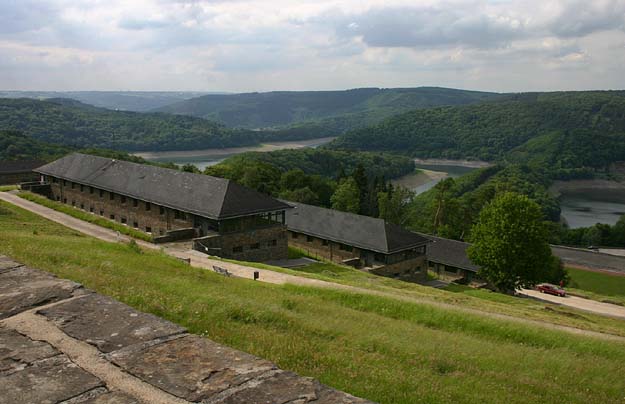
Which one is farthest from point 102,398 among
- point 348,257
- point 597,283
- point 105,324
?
point 597,283

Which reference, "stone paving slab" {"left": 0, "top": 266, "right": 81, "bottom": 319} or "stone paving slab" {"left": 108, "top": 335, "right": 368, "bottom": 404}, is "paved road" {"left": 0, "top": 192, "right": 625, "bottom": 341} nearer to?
"stone paving slab" {"left": 0, "top": 266, "right": 81, "bottom": 319}

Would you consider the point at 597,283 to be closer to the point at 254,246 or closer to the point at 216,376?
the point at 254,246

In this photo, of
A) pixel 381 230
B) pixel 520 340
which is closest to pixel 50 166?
pixel 381 230

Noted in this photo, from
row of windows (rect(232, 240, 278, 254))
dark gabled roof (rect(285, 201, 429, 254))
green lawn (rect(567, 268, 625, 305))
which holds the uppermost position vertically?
row of windows (rect(232, 240, 278, 254))

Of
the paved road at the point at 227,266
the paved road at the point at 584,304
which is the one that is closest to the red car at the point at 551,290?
the paved road at the point at 584,304

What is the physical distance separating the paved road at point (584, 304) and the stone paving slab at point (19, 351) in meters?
48.4

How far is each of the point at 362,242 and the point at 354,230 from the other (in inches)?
92.2

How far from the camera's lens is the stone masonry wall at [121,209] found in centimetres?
4097

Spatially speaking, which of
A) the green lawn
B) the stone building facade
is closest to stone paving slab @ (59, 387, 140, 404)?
→ the green lawn

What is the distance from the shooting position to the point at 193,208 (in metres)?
38.5

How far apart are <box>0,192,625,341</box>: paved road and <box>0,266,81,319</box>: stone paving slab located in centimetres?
1506

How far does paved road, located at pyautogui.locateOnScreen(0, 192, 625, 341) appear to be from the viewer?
20889 mm

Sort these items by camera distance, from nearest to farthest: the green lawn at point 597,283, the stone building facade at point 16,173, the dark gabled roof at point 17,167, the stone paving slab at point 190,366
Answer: the stone paving slab at point 190,366 → the green lawn at point 597,283 → the stone building facade at point 16,173 → the dark gabled roof at point 17,167

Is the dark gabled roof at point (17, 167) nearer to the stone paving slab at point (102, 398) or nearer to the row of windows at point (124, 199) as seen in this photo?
the row of windows at point (124, 199)
